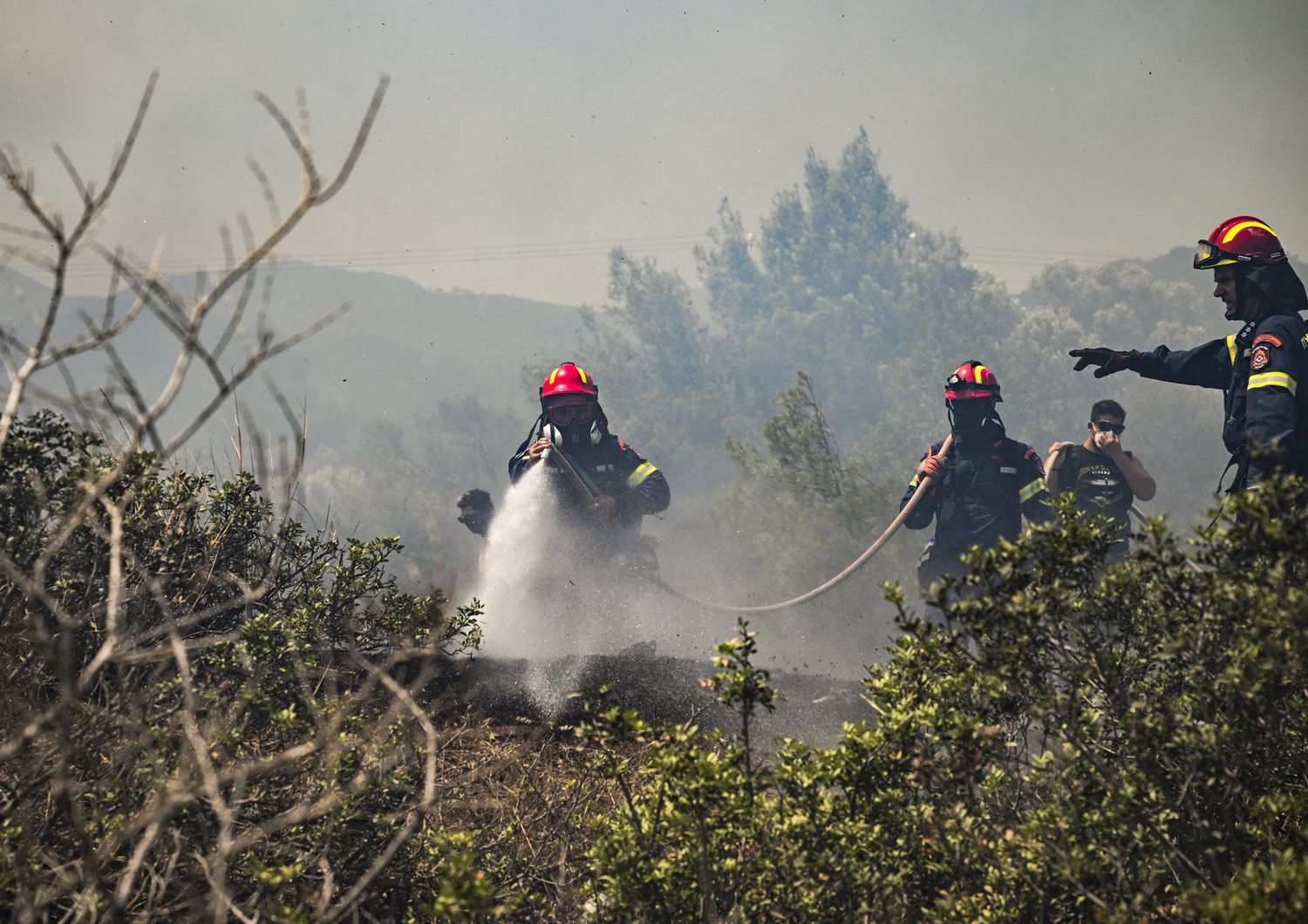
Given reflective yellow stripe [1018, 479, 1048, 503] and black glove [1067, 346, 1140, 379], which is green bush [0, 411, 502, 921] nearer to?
black glove [1067, 346, 1140, 379]

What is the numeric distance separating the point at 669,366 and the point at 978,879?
60.2 meters

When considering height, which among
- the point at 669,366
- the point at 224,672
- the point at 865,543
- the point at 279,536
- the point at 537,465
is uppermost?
the point at 669,366

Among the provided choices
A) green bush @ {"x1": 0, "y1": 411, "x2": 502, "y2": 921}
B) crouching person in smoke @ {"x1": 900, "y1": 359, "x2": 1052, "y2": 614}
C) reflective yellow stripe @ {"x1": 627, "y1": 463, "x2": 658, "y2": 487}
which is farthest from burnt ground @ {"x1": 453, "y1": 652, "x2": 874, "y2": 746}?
reflective yellow stripe @ {"x1": 627, "y1": 463, "x2": 658, "y2": 487}

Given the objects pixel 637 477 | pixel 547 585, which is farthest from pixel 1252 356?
pixel 547 585

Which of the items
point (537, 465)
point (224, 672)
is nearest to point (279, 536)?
point (224, 672)

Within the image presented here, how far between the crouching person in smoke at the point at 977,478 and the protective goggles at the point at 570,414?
12.0 ft

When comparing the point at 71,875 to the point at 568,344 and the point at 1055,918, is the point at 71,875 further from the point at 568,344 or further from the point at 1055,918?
the point at 568,344

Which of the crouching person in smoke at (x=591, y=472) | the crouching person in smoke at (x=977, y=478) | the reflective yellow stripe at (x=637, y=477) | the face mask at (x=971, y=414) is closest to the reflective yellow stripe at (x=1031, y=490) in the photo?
the crouching person in smoke at (x=977, y=478)

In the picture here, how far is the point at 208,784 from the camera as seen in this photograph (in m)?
1.80

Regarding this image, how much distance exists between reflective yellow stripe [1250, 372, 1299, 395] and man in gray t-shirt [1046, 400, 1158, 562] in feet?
9.64

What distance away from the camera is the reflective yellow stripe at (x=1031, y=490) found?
7.79m

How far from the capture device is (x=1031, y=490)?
784cm

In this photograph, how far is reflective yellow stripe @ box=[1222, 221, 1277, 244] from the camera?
5152 millimetres

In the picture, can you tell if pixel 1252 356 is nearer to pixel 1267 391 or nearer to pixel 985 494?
pixel 1267 391
